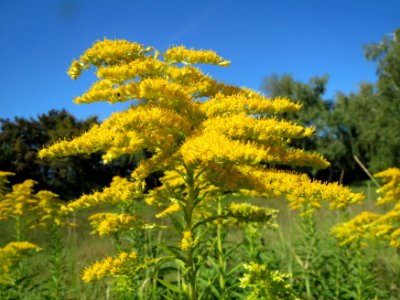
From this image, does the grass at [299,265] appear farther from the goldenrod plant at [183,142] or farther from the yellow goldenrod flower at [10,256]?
the goldenrod plant at [183,142]

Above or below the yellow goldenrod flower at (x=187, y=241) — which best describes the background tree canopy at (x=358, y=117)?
above

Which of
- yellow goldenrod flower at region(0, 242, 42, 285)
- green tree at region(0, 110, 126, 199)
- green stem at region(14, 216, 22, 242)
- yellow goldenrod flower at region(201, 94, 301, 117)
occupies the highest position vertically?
green tree at region(0, 110, 126, 199)

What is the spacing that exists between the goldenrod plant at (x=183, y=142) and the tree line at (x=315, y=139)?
1397cm

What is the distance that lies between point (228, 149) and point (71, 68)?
1.89 metres

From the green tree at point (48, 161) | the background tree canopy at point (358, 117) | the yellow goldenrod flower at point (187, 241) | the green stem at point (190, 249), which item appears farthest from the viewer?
the background tree canopy at point (358, 117)

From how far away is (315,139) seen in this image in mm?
54125

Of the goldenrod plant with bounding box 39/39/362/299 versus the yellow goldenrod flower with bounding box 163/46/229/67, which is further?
the yellow goldenrod flower with bounding box 163/46/229/67

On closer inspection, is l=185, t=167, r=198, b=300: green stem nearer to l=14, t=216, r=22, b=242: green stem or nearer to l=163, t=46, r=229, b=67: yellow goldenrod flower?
l=163, t=46, r=229, b=67: yellow goldenrod flower

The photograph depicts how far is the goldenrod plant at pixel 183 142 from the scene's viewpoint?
108 inches

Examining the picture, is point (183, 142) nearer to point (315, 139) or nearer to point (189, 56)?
point (189, 56)

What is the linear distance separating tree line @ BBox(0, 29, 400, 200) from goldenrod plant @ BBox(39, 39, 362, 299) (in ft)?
45.8

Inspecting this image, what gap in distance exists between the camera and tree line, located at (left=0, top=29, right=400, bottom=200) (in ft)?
96.5

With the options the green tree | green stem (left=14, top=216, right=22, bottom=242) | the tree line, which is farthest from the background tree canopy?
green stem (left=14, top=216, right=22, bottom=242)

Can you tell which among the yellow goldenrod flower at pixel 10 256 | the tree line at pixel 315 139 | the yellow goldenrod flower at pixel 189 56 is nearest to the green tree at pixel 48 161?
the tree line at pixel 315 139
